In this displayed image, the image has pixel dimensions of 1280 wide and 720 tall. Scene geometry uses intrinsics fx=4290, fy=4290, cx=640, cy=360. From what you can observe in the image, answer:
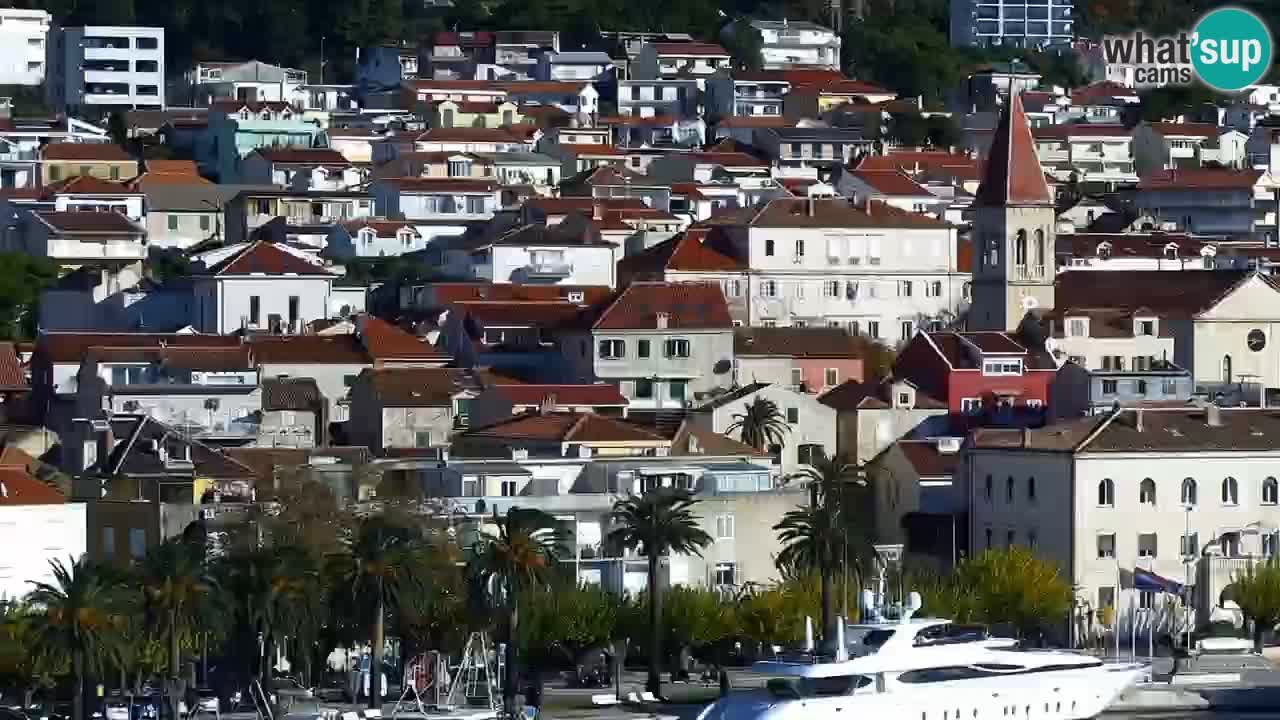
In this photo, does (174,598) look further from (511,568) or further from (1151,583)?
(1151,583)

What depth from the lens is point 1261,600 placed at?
7544 centimetres

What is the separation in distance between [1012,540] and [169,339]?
2319cm

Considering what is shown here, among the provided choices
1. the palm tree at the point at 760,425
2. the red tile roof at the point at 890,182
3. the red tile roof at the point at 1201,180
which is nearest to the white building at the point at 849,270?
the red tile roof at the point at 890,182

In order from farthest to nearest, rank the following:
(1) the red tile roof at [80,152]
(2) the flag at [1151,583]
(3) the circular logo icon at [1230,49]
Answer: (3) the circular logo icon at [1230,49]
(1) the red tile roof at [80,152]
(2) the flag at [1151,583]

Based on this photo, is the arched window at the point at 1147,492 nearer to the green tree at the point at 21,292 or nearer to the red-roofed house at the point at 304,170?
the green tree at the point at 21,292

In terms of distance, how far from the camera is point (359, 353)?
96.6 metres

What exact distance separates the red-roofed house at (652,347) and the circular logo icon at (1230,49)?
5441 centimetres

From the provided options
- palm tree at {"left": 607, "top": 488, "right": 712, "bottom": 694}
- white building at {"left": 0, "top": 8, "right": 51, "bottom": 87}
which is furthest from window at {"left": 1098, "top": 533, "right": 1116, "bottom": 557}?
white building at {"left": 0, "top": 8, "right": 51, "bottom": 87}

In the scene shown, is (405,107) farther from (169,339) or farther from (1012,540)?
(1012,540)

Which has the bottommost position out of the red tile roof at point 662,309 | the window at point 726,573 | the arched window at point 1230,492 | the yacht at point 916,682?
the yacht at point 916,682

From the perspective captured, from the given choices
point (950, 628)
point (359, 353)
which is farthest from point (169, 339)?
point (950, 628)

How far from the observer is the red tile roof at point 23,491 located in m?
72.2

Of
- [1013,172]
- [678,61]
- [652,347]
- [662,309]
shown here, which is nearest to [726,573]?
[652,347]

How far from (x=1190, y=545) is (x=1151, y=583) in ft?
5.56
